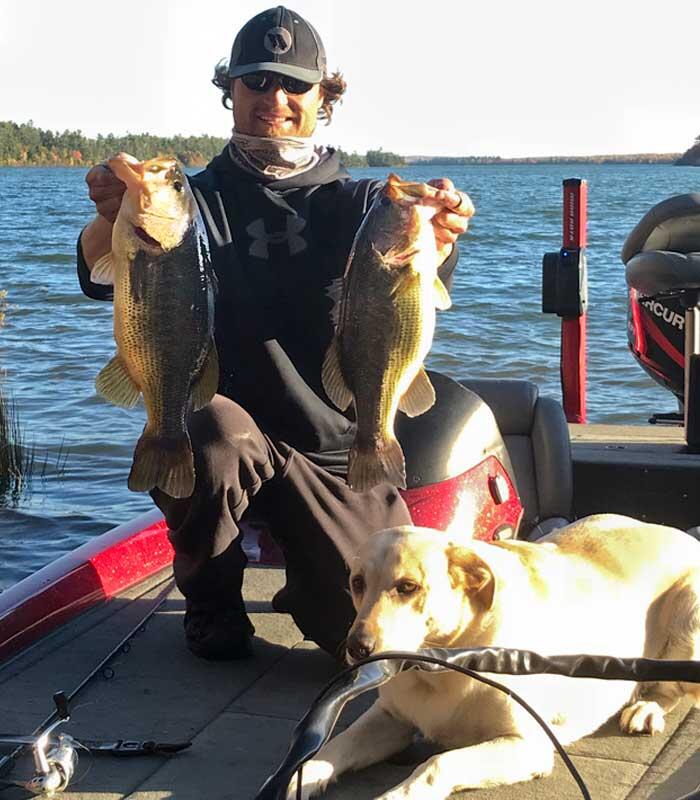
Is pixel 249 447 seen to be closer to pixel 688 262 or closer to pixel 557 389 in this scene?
pixel 688 262

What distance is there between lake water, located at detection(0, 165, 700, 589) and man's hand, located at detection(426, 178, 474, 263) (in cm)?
608

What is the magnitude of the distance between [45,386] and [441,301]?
13156 millimetres

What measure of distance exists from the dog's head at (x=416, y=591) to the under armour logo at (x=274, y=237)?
4.62 feet

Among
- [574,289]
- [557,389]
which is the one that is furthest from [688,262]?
[557,389]

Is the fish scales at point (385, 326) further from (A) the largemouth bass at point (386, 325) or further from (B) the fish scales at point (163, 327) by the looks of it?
(B) the fish scales at point (163, 327)

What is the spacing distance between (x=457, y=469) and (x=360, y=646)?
2.17 metres

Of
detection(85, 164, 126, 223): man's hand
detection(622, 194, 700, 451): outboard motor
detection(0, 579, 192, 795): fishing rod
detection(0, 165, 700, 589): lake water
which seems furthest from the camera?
detection(0, 165, 700, 589): lake water

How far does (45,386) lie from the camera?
16375mm

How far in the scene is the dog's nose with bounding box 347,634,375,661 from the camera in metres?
3.38

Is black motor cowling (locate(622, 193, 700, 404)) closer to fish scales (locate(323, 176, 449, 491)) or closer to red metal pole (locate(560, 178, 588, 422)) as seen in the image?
red metal pole (locate(560, 178, 588, 422))

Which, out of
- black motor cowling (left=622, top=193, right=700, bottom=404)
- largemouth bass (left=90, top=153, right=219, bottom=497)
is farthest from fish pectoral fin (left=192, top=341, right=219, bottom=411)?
black motor cowling (left=622, top=193, right=700, bottom=404)

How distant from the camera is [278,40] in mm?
4594

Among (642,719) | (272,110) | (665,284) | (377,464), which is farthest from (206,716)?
(665,284)

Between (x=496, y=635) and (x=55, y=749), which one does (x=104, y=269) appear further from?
(x=496, y=635)
